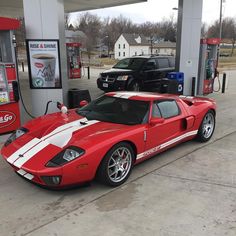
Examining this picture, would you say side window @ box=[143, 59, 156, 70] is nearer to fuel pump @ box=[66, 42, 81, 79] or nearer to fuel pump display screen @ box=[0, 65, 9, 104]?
fuel pump display screen @ box=[0, 65, 9, 104]

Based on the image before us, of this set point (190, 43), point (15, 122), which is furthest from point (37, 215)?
point (190, 43)

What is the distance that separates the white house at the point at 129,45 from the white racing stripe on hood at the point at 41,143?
8227 cm

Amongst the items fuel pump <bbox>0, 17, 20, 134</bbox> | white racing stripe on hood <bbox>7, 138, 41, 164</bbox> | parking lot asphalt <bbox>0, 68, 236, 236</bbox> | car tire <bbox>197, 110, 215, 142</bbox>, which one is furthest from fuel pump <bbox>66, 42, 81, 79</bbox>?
white racing stripe on hood <bbox>7, 138, 41, 164</bbox>

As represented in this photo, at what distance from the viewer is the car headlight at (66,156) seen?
346 centimetres

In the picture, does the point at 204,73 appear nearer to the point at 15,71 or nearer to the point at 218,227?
the point at 15,71

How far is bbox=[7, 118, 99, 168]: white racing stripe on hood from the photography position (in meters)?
3.70

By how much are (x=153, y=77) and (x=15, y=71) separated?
278 inches

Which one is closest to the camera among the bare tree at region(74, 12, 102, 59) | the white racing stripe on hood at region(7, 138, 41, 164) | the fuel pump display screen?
the white racing stripe on hood at region(7, 138, 41, 164)

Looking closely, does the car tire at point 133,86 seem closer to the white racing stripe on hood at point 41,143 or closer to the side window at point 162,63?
the side window at point 162,63

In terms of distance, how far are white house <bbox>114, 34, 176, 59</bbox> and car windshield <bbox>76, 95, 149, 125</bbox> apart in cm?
8164

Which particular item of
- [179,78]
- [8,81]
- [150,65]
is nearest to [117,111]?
[8,81]

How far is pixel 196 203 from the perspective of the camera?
358cm

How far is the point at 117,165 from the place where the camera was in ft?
13.0

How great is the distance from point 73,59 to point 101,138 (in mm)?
15778
